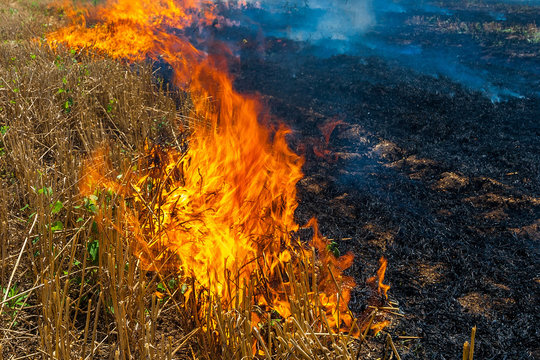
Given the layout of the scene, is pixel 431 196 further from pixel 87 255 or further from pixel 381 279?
pixel 87 255

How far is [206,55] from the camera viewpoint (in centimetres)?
1043

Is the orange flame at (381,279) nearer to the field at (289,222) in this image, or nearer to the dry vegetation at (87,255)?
the field at (289,222)

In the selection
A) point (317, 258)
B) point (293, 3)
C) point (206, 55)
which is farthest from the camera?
point (293, 3)

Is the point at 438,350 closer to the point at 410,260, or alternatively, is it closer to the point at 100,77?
the point at 410,260

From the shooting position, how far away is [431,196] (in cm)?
447

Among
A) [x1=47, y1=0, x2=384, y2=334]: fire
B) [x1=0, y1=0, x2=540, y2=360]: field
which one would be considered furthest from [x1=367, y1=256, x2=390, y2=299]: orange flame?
[x1=47, y1=0, x2=384, y2=334]: fire

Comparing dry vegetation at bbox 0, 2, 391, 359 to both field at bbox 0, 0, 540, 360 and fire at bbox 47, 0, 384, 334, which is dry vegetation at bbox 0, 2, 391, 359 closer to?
field at bbox 0, 0, 540, 360

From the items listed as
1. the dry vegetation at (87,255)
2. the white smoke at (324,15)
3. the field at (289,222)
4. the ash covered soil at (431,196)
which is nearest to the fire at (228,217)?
the field at (289,222)

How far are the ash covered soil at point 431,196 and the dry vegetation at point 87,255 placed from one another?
0.79 m

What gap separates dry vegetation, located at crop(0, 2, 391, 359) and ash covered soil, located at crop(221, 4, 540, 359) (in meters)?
0.79

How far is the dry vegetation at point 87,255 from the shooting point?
209cm

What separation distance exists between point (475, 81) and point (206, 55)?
6406 millimetres

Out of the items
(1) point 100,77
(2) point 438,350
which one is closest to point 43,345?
(2) point 438,350

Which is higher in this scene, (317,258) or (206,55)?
(206,55)
